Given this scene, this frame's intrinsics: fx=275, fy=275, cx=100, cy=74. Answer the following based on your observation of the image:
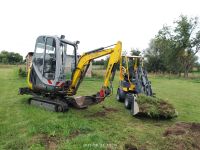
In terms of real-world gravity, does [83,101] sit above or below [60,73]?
below

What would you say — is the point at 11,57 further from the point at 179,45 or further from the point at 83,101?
the point at 83,101

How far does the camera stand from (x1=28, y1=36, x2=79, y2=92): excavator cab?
31.6ft

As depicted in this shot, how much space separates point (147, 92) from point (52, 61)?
3.87 meters

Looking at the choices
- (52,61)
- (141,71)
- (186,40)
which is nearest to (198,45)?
(186,40)

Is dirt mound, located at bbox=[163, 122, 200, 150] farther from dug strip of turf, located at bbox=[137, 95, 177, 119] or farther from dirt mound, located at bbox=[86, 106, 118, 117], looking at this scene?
dirt mound, located at bbox=[86, 106, 118, 117]

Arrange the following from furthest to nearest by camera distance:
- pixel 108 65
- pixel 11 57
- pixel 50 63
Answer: pixel 11 57, pixel 50 63, pixel 108 65

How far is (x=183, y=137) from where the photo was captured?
20.8ft

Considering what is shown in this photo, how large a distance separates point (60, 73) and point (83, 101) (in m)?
1.33

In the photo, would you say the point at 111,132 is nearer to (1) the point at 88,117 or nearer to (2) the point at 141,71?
(1) the point at 88,117

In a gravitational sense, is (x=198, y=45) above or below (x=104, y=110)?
above

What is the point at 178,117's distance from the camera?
31.7 ft

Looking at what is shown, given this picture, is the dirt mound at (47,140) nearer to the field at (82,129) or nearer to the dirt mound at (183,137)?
the field at (82,129)

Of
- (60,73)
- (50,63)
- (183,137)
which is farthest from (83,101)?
(183,137)

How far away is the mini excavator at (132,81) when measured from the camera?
10750mm
